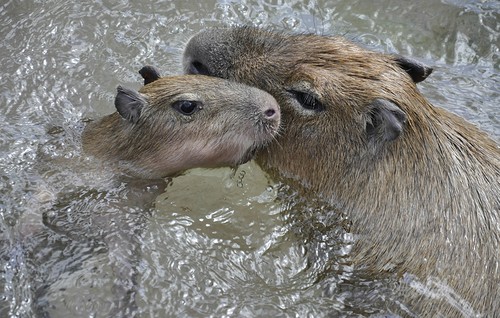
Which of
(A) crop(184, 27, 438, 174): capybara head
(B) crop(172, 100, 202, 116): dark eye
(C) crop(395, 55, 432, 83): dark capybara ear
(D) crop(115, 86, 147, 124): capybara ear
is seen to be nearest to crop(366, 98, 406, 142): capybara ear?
(A) crop(184, 27, 438, 174): capybara head

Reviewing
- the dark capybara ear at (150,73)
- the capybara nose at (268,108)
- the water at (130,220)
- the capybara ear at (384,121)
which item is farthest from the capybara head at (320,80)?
the water at (130,220)

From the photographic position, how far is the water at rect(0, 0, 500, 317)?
3.78 meters

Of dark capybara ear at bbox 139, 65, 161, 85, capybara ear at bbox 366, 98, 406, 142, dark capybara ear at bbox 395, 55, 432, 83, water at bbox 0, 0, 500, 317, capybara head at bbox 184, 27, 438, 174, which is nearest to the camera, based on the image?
capybara ear at bbox 366, 98, 406, 142

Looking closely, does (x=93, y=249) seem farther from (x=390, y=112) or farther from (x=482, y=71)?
(x=482, y=71)

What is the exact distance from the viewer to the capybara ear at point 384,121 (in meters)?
3.54

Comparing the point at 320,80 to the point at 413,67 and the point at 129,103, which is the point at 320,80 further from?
the point at 129,103

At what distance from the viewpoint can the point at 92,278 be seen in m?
3.82

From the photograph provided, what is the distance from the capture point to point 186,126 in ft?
12.6

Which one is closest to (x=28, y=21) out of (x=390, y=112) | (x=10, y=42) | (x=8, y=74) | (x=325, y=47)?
(x=10, y=42)

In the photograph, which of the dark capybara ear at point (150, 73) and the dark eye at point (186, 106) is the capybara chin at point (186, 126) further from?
the dark capybara ear at point (150, 73)

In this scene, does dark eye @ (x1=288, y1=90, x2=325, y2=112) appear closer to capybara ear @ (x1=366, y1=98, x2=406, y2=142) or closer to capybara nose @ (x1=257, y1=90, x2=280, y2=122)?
capybara nose @ (x1=257, y1=90, x2=280, y2=122)

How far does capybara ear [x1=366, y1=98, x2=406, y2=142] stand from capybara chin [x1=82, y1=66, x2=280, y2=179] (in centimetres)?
48

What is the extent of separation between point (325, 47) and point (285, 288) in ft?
4.30

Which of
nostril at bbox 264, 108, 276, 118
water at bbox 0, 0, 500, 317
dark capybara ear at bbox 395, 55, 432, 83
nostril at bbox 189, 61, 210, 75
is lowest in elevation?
water at bbox 0, 0, 500, 317
